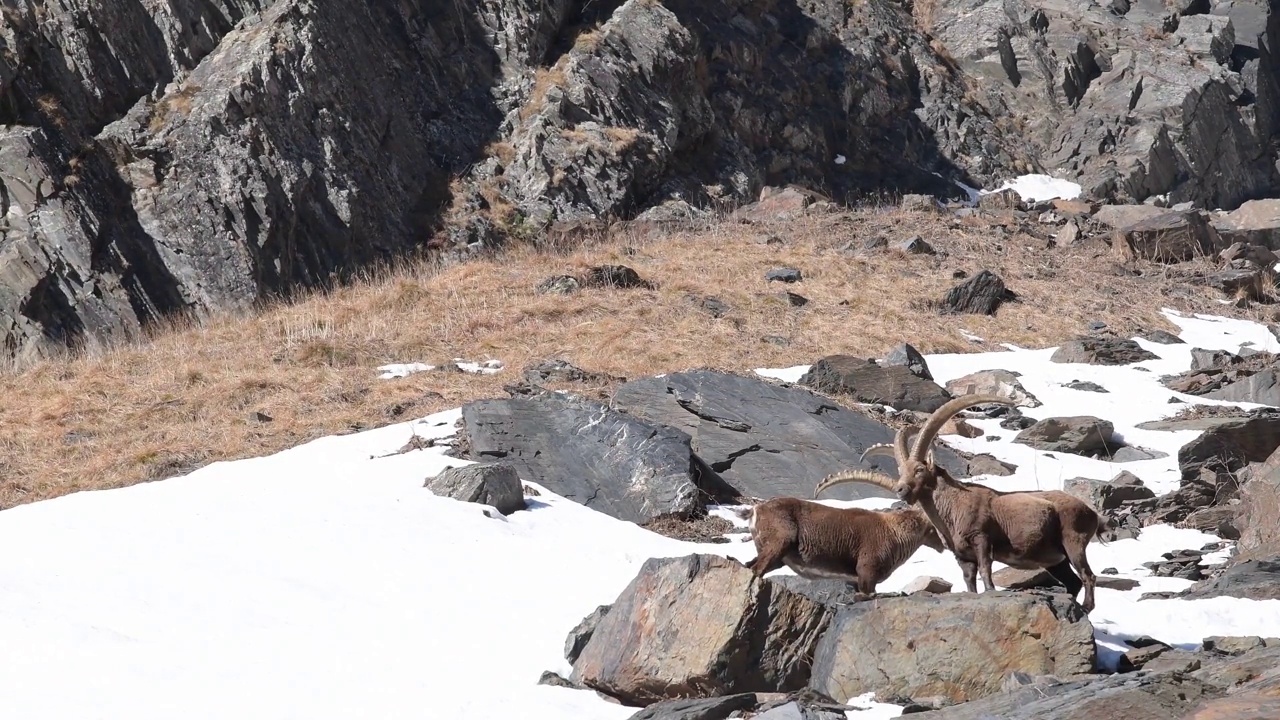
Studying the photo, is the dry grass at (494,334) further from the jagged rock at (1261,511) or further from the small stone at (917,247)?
the jagged rock at (1261,511)

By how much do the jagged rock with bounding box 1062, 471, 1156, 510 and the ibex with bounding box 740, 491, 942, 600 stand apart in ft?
12.7

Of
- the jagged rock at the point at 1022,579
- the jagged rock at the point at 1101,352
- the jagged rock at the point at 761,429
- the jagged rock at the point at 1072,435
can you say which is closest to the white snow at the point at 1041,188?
the jagged rock at the point at 1101,352

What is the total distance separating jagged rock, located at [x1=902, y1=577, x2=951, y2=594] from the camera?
27.7ft

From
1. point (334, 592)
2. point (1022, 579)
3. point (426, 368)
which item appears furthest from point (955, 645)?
point (426, 368)

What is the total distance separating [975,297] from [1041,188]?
46.8 feet

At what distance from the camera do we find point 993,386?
16.6 m

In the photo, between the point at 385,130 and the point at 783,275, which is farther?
the point at 385,130

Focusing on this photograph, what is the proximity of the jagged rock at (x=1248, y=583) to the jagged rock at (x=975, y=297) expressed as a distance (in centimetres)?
1336

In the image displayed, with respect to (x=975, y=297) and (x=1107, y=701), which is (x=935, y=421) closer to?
(x=1107, y=701)

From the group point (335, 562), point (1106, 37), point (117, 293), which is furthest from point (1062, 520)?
point (1106, 37)

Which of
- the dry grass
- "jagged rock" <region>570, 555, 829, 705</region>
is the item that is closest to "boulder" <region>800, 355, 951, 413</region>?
the dry grass

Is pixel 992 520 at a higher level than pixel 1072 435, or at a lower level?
higher

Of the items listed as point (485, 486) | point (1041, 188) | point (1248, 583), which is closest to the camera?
point (1248, 583)

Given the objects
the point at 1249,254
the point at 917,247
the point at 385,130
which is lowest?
the point at 1249,254
